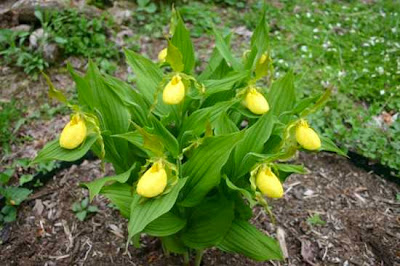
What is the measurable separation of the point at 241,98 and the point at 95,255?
3.00ft

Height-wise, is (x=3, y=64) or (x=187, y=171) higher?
(x=187, y=171)

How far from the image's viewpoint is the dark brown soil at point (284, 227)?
1636 millimetres

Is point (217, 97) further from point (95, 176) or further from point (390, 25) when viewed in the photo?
point (390, 25)

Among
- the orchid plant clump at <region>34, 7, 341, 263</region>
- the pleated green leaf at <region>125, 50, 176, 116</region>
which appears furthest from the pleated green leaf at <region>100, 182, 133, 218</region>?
the pleated green leaf at <region>125, 50, 176, 116</region>

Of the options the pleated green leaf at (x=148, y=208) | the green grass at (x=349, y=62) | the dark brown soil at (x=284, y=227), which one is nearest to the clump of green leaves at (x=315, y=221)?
the dark brown soil at (x=284, y=227)

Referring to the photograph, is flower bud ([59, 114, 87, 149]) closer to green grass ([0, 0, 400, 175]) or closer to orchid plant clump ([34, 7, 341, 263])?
orchid plant clump ([34, 7, 341, 263])

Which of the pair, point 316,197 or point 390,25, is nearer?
point 316,197

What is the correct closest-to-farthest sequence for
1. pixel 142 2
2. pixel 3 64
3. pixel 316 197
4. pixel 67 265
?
1. pixel 67 265
2. pixel 316 197
3. pixel 3 64
4. pixel 142 2

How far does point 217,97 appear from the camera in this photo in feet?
4.65

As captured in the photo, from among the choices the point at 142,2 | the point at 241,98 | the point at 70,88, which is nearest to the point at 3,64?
the point at 70,88

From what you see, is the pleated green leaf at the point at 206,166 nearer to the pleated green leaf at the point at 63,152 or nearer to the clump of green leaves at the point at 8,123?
the pleated green leaf at the point at 63,152

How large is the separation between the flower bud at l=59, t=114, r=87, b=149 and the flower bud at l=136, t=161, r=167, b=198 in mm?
235

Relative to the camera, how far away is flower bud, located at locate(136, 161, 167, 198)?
105cm

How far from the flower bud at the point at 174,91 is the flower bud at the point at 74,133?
257 millimetres
